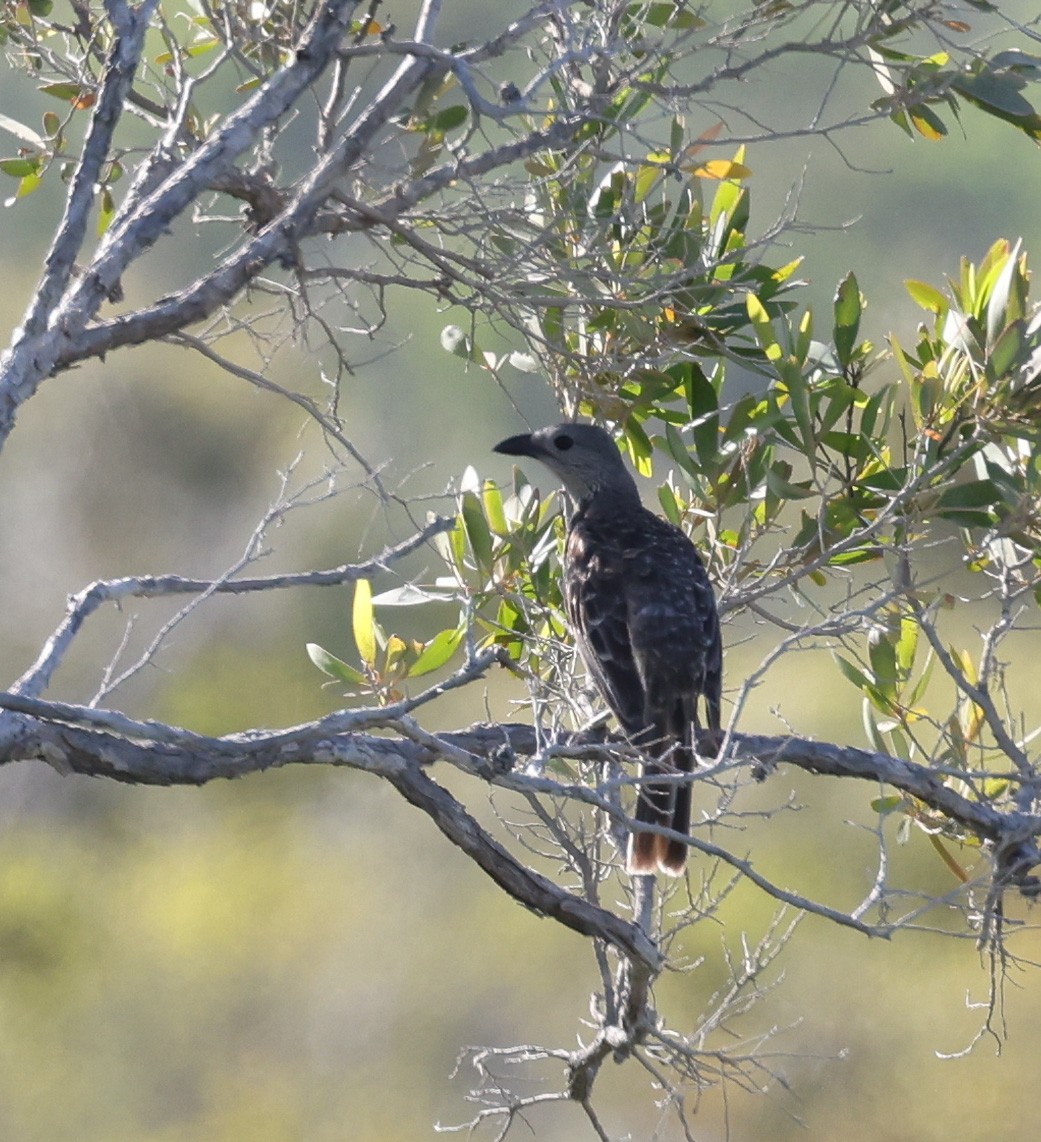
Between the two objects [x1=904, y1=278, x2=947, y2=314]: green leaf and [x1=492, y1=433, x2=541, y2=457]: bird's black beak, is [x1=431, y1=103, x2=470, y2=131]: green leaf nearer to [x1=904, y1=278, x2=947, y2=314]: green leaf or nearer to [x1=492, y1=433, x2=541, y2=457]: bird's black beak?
[x1=904, y1=278, x2=947, y2=314]: green leaf

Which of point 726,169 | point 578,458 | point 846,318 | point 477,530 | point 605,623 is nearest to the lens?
point 726,169

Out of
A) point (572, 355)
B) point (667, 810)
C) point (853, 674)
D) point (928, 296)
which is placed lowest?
point (667, 810)

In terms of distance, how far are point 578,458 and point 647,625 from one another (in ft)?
2.61

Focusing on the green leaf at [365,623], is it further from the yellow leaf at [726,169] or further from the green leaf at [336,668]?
the yellow leaf at [726,169]

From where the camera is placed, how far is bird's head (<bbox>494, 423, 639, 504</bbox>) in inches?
179

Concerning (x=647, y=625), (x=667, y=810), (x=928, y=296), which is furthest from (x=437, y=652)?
(x=928, y=296)

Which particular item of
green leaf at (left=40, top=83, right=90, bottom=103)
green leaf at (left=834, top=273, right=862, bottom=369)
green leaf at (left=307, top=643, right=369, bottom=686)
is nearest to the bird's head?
green leaf at (left=834, top=273, right=862, bottom=369)

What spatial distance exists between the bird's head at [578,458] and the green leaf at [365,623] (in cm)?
129

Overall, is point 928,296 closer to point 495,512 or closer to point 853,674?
point 853,674

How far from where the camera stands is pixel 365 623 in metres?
3.36

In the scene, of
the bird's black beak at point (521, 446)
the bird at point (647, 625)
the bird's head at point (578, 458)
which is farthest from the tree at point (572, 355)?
the bird's black beak at point (521, 446)

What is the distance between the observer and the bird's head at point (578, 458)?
4.55 meters

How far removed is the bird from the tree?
122 millimetres

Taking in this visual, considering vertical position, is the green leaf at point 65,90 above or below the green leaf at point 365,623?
above
